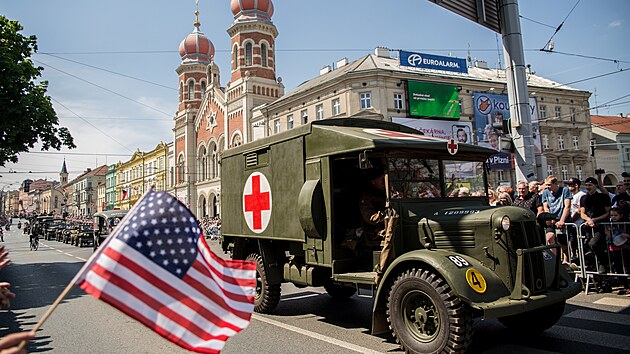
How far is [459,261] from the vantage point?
15.3 ft

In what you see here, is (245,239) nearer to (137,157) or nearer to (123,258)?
(123,258)

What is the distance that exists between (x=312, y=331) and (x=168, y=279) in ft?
13.0

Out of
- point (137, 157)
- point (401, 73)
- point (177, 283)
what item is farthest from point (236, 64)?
point (177, 283)

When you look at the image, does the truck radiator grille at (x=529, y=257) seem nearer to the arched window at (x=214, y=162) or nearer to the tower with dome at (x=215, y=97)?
the tower with dome at (x=215, y=97)

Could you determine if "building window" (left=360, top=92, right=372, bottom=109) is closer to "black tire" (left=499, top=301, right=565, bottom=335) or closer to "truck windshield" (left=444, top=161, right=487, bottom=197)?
"truck windshield" (left=444, top=161, right=487, bottom=197)

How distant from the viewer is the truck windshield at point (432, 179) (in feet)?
18.6

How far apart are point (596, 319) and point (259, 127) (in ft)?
125

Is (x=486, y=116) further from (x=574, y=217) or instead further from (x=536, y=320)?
(x=536, y=320)

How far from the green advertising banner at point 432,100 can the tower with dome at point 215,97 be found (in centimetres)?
1546

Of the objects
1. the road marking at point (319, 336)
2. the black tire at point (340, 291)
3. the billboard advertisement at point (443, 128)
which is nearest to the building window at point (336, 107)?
the billboard advertisement at point (443, 128)

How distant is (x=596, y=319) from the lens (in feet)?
20.4

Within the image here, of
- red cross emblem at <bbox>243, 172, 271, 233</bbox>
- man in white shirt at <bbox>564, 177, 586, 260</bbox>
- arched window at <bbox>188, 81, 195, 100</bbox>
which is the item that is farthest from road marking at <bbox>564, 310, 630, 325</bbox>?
arched window at <bbox>188, 81, 195, 100</bbox>

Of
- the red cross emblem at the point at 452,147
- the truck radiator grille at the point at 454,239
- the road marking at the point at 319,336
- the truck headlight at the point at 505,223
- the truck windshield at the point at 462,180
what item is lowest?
the road marking at the point at 319,336

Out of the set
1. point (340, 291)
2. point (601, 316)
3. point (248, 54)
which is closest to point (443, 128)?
point (248, 54)
